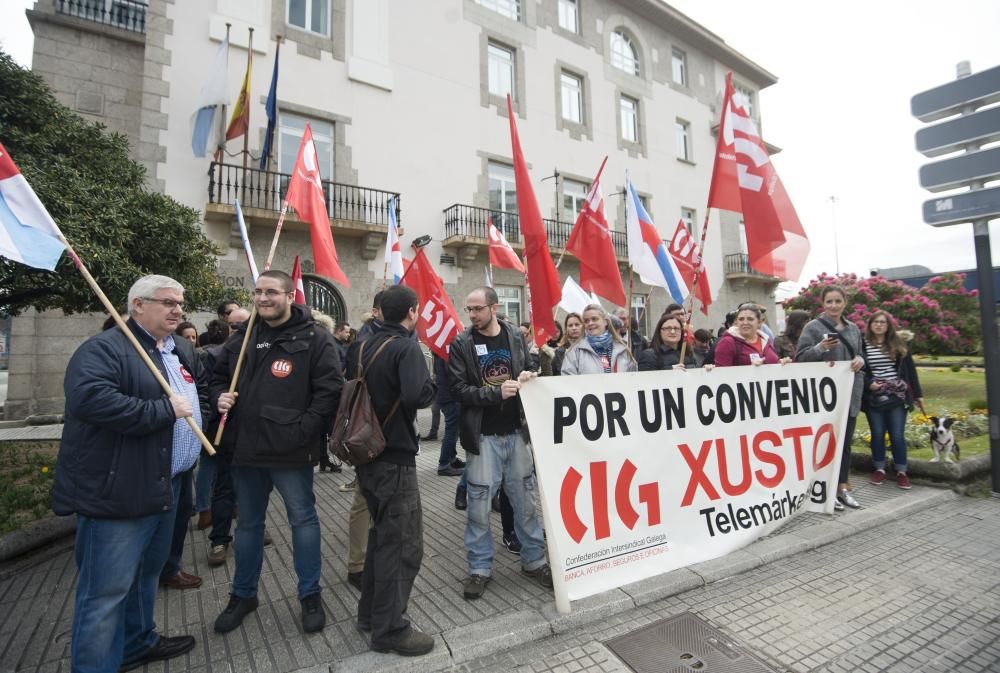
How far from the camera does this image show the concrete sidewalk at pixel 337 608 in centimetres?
249

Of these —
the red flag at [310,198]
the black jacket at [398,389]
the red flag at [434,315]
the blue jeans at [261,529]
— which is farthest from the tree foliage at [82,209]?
the black jacket at [398,389]

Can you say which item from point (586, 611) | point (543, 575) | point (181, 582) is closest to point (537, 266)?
point (543, 575)

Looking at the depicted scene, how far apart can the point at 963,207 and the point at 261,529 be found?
6941mm

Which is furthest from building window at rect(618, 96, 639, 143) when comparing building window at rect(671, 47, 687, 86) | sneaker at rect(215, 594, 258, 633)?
sneaker at rect(215, 594, 258, 633)

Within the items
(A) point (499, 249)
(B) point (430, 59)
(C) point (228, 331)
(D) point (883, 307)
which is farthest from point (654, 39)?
(C) point (228, 331)

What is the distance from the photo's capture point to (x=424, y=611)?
9.61ft

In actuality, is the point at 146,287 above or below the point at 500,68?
below

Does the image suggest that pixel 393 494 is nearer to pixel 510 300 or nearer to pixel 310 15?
pixel 510 300

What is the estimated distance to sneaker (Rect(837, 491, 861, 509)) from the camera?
14.9ft

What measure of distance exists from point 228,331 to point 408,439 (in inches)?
125

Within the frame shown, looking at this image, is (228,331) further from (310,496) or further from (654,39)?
(654,39)

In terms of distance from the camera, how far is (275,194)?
1107 cm

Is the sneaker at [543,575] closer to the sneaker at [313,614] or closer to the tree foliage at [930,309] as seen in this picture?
the sneaker at [313,614]

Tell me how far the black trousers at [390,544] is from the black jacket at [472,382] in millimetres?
592
